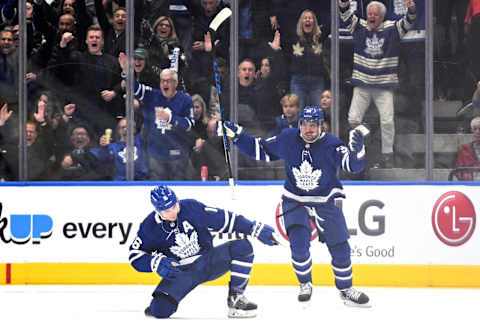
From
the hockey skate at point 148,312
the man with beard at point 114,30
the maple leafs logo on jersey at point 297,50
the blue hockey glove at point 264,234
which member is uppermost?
the man with beard at point 114,30

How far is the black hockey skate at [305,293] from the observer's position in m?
6.45

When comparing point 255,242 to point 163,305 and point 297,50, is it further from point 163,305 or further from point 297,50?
point 163,305

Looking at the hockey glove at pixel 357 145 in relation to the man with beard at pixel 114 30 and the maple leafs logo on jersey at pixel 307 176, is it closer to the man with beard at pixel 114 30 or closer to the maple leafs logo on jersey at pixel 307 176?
the maple leafs logo on jersey at pixel 307 176

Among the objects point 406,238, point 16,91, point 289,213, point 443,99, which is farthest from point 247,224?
point 16,91

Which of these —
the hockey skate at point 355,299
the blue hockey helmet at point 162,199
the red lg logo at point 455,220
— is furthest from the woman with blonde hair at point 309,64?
the blue hockey helmet at point 162,199

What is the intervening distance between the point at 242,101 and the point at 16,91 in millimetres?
1982

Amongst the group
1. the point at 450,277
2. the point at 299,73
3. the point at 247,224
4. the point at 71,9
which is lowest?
the point at 450,277

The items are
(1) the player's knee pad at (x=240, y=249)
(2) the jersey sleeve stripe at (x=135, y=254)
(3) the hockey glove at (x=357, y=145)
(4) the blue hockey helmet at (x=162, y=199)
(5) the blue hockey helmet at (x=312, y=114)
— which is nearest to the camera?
(4) the blue hockey helmet at (x=162, y=199)

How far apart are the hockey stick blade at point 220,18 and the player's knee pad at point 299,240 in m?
2.12

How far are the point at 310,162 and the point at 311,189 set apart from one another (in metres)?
0.20

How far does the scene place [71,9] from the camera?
791cm

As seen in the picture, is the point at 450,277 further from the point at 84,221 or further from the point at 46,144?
the point at 46,144

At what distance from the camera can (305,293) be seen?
6488mm

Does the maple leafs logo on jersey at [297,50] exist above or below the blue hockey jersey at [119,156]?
above
